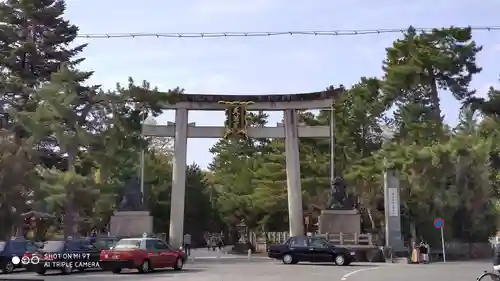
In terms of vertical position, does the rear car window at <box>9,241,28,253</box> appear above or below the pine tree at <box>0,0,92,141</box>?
below

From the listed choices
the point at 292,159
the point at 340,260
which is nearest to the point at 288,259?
the point at 340,260

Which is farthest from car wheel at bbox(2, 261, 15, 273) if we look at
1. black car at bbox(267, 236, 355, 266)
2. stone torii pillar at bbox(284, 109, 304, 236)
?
stone torii pillar at bbox(284, 109, 304, 236)

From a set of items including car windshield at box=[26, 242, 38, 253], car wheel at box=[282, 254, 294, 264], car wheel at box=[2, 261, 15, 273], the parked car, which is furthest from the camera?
car wheel at box=[282, 254, 294, 264]

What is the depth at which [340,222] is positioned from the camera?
4134 centimetres

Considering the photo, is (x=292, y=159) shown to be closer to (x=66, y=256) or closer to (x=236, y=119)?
(x=236, y=119)

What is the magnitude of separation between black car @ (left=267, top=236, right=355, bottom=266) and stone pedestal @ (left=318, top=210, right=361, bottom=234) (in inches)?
319

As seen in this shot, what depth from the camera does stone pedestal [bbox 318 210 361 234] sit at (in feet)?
135

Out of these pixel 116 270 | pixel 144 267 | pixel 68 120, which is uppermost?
pixel 68 120

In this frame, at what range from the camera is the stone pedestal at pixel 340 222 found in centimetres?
4125

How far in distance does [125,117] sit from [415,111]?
20.2 metres

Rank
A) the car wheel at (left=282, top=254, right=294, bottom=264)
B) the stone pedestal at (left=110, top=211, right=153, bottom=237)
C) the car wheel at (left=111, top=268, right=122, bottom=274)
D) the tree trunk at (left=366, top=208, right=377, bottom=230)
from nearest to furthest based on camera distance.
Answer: the car wheel at (left=111, top=268, right=122, bottom=274) < the car wheel at (left=282, top=254, right=294, bottom=264) < the stone pedestal at (left=110, top=211, right=153, bottom=237) < the tree trunk at (left=366, top=208, right=377, bottom=230)

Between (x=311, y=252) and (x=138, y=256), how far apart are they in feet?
33.1

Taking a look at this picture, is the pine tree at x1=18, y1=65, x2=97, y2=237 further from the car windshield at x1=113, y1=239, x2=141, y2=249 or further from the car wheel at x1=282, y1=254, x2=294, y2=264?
the car windshield at x1=113, y1=239, x2=141, y2=249

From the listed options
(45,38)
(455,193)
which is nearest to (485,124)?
(455,193)
